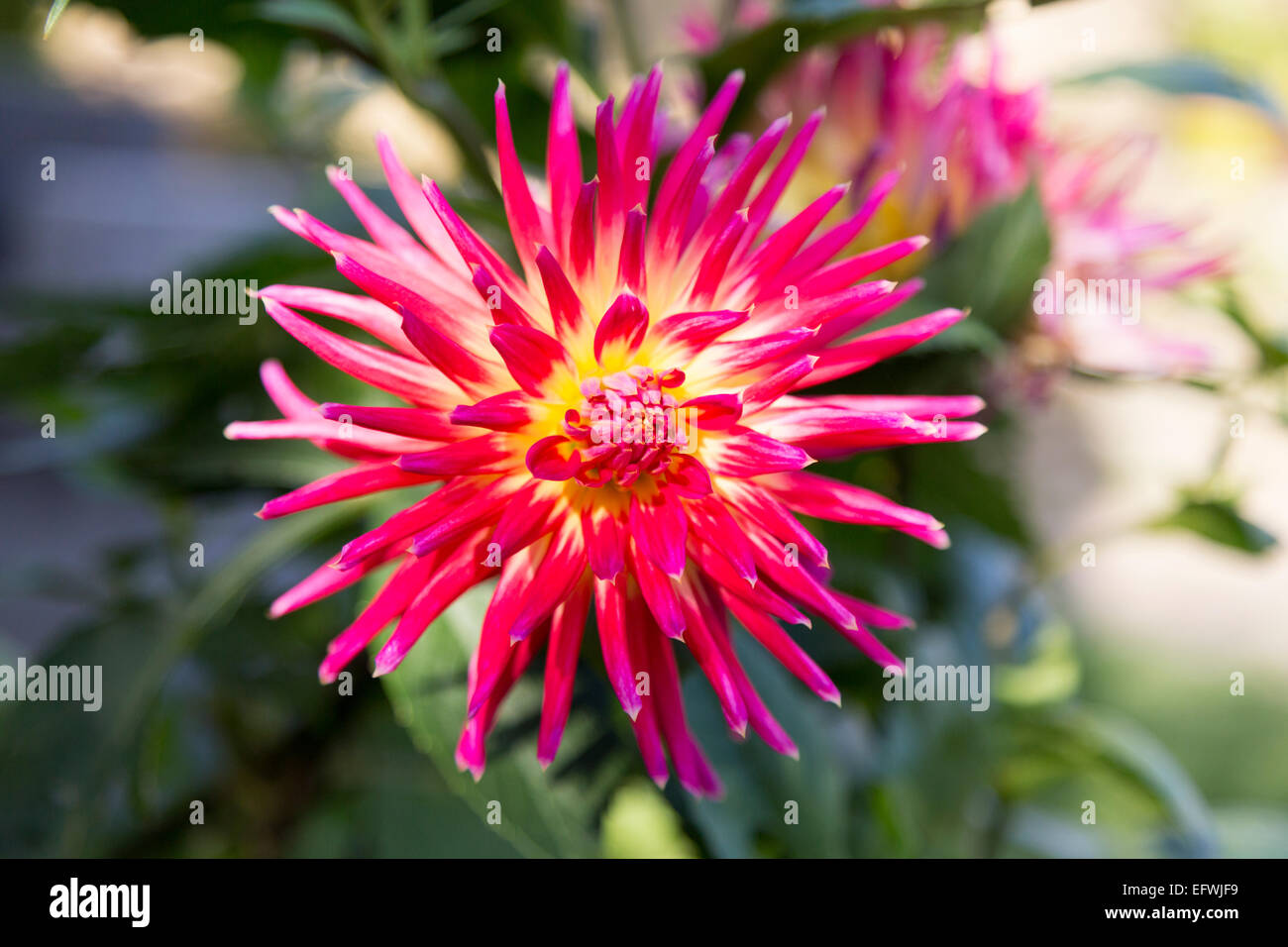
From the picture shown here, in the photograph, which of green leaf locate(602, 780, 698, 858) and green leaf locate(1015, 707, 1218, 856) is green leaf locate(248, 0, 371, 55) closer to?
green leaf locate(602, 780, 698, 858)

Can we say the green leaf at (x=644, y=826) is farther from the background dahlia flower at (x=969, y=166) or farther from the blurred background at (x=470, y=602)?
the background dahlia flower at (x=969, y=166)

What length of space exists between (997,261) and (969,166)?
0.06 m

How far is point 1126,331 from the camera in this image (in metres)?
0.41

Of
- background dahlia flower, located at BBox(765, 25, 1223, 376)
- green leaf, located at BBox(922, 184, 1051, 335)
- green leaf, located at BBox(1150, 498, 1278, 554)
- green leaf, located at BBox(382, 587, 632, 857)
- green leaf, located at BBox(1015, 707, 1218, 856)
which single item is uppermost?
background dahlia flower, located at BBox(765, 25, 1223, 376)

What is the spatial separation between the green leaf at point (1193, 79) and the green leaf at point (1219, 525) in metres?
0.16

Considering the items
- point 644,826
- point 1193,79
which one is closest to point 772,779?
point 644,826

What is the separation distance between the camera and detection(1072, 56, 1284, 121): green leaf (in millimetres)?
391

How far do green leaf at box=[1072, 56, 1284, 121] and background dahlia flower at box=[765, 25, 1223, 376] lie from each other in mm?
31

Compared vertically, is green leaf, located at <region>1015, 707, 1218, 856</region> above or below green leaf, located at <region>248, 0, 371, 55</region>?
below

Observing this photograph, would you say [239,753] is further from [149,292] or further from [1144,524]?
[1144,524]

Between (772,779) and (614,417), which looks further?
(772,779)

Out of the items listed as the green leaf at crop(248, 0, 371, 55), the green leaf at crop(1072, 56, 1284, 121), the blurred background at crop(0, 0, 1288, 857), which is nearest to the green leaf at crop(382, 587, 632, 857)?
the blurred background at crop(0, 0, 1288, 857)

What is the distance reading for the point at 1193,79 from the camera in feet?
1.31

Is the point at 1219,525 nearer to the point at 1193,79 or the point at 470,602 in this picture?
the point at 1193,79
